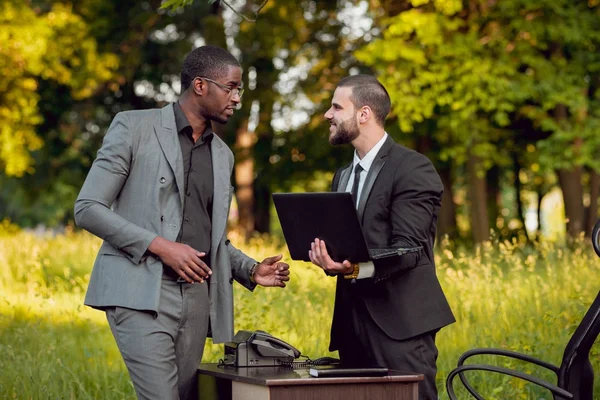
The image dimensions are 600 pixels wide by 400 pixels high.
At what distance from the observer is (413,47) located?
19266 mm

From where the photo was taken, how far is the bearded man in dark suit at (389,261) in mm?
4742

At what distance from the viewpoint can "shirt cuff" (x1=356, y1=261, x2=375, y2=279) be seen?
4617mm

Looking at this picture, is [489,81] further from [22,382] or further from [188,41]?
[22,382]

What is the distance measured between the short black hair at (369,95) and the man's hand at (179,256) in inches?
44.9

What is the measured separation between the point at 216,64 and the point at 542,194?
27566 millimetres

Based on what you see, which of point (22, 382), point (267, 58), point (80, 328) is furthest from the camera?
point (267, 58)

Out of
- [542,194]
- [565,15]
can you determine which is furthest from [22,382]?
[542,194]

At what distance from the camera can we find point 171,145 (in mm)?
4766

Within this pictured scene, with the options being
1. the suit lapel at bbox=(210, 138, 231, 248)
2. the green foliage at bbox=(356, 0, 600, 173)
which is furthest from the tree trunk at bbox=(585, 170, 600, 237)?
the suit lapel at bbox=(210, 138, 231, 248)

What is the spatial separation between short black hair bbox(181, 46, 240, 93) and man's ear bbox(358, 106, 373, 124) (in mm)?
652

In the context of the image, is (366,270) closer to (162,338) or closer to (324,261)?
(324,261)

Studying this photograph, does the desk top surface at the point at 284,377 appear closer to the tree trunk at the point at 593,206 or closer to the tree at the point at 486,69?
the tree at the point at 486,69

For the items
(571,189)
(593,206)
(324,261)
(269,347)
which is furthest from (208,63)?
(593,206)

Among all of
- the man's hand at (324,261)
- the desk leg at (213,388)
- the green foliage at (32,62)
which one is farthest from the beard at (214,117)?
the green foliage at (32,62)
